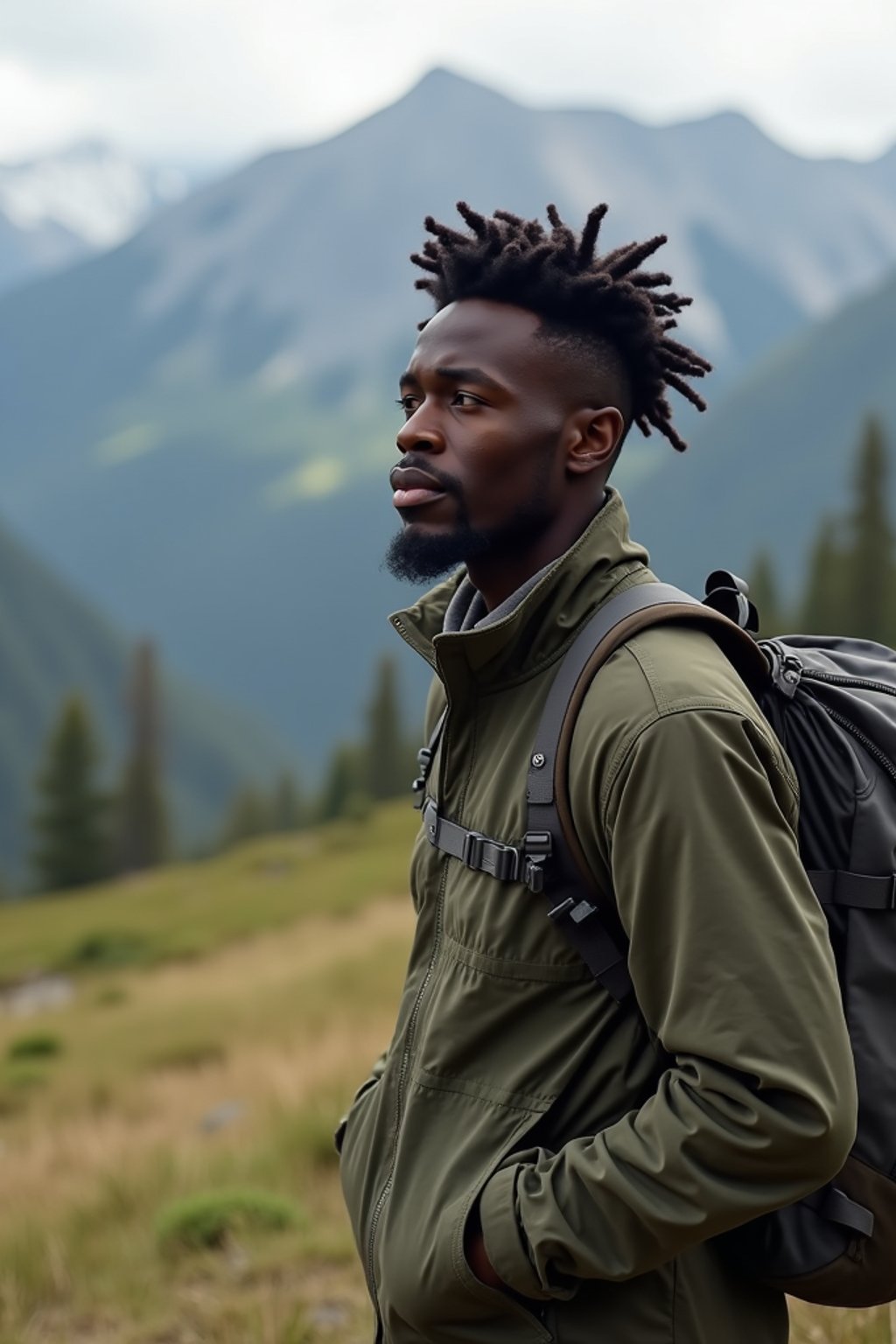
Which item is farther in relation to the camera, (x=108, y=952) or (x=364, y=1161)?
(x=108, y=952)

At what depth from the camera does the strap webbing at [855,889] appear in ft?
8.20

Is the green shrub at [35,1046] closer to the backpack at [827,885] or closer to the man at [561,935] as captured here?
the man at [561,935]

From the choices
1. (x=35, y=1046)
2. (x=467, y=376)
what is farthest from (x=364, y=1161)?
(x=35, y=1046)

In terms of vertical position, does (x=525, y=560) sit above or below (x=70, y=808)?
above

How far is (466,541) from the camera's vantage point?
9.51ft

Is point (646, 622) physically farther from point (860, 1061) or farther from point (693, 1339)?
point (693, 1339)

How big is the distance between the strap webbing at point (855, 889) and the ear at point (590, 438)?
973 millimetres

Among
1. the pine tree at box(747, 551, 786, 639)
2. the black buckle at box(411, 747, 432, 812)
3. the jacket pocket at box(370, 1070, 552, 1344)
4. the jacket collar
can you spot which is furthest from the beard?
the pine tree at box(747, 551, 786, 639)

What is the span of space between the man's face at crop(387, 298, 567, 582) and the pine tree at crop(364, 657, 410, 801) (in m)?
62.1

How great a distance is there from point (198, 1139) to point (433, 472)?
807 centimetres

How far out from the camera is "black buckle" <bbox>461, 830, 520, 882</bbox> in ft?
8.64

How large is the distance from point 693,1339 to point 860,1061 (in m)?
0.61

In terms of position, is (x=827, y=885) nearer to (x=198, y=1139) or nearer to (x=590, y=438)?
(x=590, y=438)

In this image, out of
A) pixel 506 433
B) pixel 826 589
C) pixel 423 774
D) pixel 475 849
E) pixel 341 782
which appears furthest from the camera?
pixel 341 782
